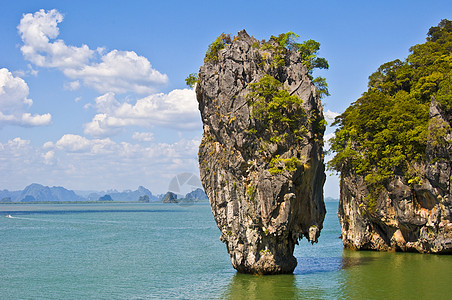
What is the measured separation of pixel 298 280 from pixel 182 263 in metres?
12.2

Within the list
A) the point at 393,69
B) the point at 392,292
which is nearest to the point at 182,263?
the point at 392,292

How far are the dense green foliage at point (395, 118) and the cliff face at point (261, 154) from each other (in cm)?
1063

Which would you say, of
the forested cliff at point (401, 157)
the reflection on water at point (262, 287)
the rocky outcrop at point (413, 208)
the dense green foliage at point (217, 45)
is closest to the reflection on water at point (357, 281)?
the reflection on water at point (262, 287)

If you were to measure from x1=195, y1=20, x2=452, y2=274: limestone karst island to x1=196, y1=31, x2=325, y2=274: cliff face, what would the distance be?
0.22ft

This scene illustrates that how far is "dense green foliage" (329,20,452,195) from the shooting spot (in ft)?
116

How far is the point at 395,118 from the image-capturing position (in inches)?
1423

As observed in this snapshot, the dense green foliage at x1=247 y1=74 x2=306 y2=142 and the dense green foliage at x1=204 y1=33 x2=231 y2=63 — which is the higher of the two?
the dense green foliage at x1=204 y1=33 x2=231 y2=63

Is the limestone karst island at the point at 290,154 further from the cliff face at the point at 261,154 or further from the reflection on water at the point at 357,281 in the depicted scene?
the reflection on water at the point at 357,281

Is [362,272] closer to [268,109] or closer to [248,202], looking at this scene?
[248,202]

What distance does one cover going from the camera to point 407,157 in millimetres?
35781

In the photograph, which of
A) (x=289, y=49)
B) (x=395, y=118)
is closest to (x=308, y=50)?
(x=289, y=49)

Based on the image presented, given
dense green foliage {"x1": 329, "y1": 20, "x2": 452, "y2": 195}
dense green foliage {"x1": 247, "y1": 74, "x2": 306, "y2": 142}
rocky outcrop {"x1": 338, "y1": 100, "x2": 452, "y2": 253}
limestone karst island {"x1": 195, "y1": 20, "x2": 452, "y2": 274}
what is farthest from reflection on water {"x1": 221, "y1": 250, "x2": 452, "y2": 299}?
dense green foliage {"x1": 247, "y1": 74, "x2": 306, "y2": 142}

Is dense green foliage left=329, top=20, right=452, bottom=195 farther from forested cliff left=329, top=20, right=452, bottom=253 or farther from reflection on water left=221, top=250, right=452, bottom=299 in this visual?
reflection on water left=221, top=250, right=452, bottom=299

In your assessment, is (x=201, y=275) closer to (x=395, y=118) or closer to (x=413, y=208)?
(x=413, y=208)
